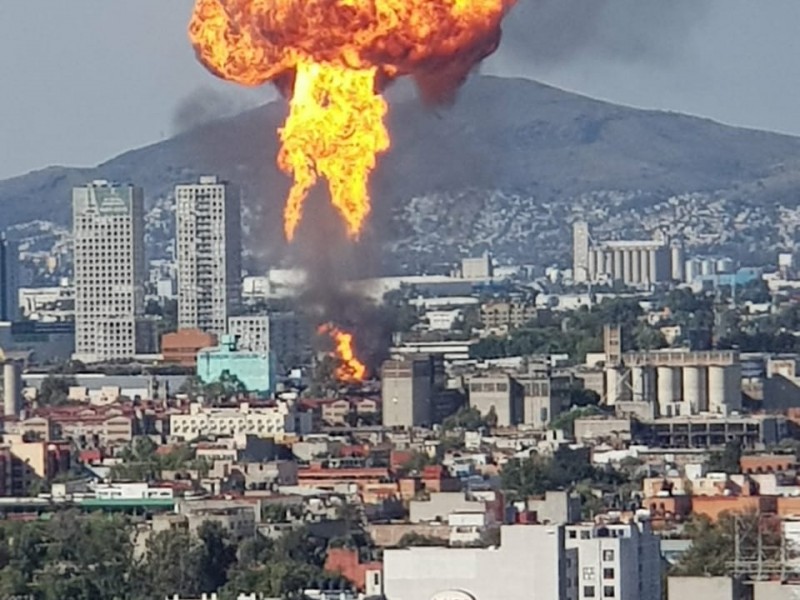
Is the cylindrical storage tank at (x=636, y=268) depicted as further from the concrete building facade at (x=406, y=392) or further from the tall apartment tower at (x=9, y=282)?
the concrete building facade at (x=406, y=392)

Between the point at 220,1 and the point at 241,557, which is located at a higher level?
the point at 220,1

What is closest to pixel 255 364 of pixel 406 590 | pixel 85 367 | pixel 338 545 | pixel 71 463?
pixel 85 367

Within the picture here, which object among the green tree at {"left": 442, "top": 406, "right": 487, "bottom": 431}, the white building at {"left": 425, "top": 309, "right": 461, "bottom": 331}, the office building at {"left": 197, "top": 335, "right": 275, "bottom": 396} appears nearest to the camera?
the green tree at {"left": 442, "top": 406, "right": 487, "bottom": 431}

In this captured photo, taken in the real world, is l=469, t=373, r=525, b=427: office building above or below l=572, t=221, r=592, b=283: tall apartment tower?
below

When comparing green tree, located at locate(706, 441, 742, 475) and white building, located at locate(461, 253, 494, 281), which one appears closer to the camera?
green tree, located at locate(706, 441, 742, 475)

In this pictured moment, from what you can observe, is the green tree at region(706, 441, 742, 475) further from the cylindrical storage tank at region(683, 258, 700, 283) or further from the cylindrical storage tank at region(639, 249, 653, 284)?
the cylindrical storage tank at region(683, 258, 700, 283)

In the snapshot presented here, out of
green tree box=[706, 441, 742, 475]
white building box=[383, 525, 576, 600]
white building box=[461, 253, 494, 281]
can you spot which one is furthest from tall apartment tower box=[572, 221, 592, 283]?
white building box=[383, 525, 576, 600]

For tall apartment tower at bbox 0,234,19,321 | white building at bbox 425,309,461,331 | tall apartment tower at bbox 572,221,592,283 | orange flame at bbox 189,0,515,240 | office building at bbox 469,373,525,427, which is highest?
tall apartment tower at bbox 572,221,592,283

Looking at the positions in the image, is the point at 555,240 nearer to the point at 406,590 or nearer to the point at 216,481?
the point at 216,481
